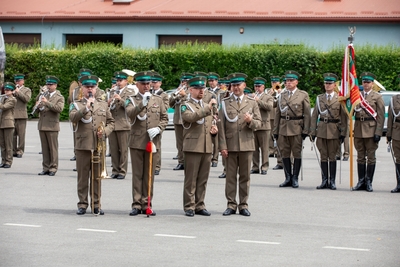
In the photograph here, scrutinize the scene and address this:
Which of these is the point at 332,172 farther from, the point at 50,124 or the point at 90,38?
the point at 90,38

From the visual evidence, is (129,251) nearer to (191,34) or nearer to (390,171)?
(390,171)

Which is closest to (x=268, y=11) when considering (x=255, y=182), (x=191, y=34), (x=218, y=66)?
(x=191, y=34)

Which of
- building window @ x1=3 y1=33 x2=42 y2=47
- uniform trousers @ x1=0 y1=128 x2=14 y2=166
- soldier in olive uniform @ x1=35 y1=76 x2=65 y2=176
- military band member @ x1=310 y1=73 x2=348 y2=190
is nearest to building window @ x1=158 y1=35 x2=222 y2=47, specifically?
building window @ x1=3 y1=33 x2=42 y2=47

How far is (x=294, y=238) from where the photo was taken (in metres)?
10.9

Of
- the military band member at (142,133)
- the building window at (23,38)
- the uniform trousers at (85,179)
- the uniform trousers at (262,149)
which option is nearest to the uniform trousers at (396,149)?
the uniform trousers at (262,149)

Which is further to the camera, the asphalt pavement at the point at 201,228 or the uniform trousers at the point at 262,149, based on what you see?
the uniform trousers at the point at 262,149

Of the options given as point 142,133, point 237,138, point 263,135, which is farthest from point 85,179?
point 263,135

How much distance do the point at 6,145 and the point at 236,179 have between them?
838 centimetres

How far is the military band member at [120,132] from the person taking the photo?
17.7 metres

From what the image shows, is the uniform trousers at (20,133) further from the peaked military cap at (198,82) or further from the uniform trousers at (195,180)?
the peaked military cap at (198,82)

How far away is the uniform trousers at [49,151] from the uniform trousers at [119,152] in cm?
119

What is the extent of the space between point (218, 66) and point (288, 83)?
19389mm

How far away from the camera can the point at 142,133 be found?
12867mm

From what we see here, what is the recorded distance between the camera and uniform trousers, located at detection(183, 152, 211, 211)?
1262 cm
